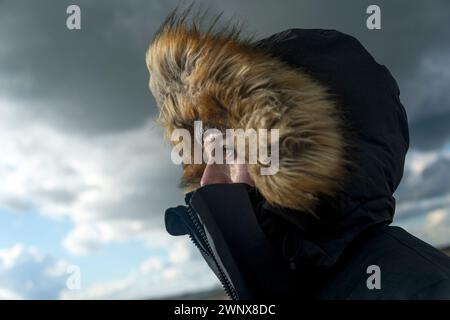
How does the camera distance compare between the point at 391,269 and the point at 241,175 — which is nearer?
the point at 391,269

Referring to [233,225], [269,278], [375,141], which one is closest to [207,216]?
[233,225]

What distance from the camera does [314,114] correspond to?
2211 mm

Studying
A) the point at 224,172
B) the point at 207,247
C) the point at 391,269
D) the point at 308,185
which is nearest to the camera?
the point at 391,269

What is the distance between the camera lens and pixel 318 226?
2188 millimetres

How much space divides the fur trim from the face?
111 millimetres

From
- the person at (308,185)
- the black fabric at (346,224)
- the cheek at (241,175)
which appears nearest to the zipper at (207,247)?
the person at (308,185)

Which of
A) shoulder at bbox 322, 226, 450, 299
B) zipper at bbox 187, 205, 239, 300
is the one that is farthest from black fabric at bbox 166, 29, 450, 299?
zipper at bbox 187, 205, 239, 300

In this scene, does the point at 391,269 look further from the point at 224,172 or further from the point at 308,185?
the point at 224,172

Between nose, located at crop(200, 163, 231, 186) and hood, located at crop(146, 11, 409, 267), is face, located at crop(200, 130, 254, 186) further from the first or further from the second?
hood, located at crop(146, 11, 409, 267)

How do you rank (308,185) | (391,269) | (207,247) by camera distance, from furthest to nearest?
(207,247)
(308,185)
(391,269)

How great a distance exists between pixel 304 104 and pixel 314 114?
0.06 metres

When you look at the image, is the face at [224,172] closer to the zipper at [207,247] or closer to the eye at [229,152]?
the eye at [229,152]

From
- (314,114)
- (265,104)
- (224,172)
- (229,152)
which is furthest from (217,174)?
(314,114)
